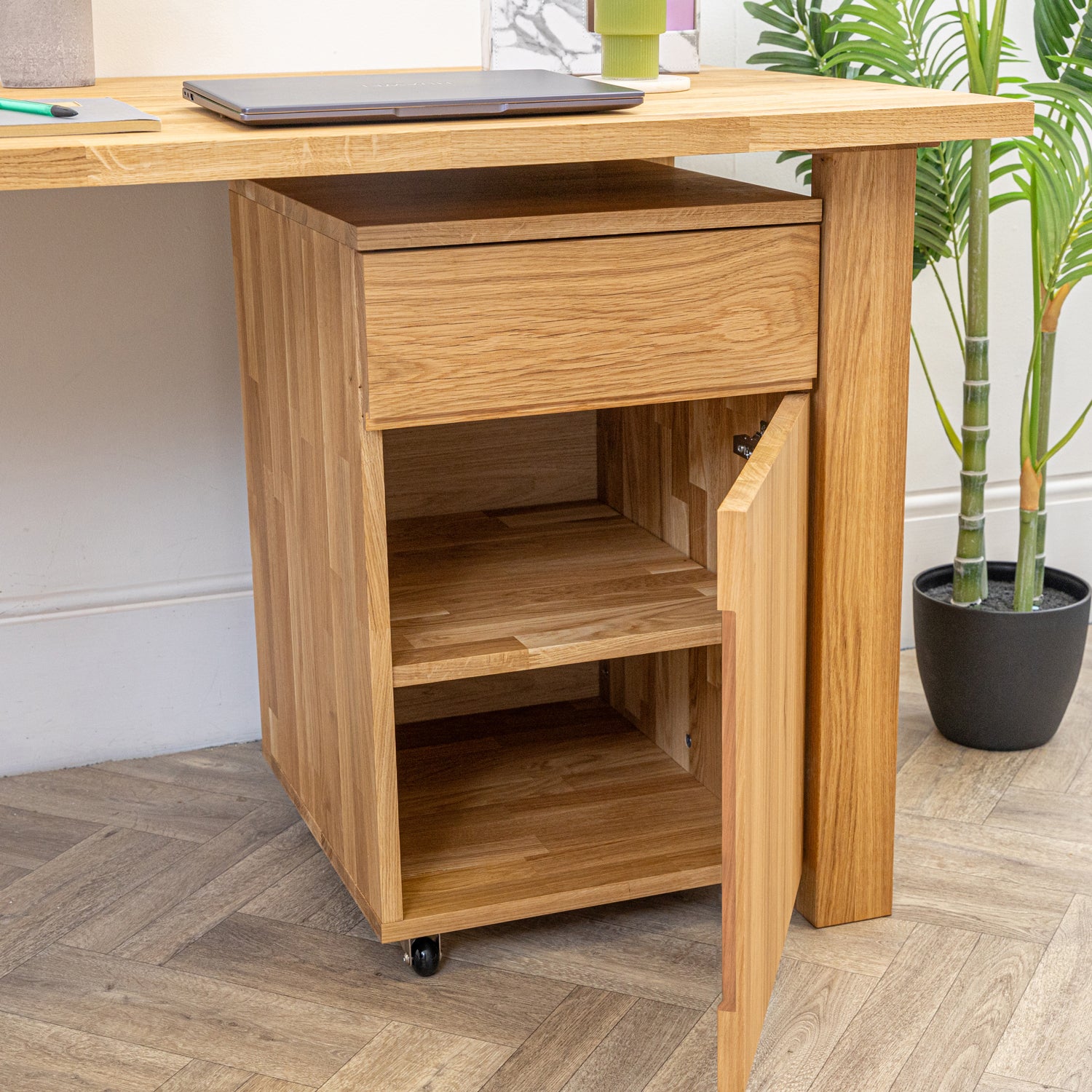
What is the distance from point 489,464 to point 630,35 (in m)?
0.53

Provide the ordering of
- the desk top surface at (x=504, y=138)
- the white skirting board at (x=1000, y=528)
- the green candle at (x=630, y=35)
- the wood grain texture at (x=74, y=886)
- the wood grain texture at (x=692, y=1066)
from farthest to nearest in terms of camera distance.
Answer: the white skirting board at (x=1000, y=528)
the wood grain texture at (x=74, y=886)
the green candle at (x=630, y=35)
the wood grain texture at (x=692, y=1066)
the desk top surface at (x=504, y=138)

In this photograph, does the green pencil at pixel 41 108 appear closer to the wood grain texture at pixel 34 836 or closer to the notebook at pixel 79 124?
the notebook at pixel 79 124

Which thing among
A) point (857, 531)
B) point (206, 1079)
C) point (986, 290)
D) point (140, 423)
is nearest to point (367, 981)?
point (206, 1079)

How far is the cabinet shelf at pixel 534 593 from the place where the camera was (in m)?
1.19

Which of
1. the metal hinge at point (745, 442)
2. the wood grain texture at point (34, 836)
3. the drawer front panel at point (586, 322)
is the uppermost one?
the drawer front panel at point (586, 322)

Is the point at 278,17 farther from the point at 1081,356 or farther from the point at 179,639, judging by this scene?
the point at 1081,356

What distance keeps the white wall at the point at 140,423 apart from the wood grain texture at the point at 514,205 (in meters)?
0.30

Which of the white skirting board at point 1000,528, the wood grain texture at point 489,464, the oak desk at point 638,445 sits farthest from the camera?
the white skirting board at point 1000,528

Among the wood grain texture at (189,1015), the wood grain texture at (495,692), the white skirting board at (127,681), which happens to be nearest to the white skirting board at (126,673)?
the white skirting board at (127,681)

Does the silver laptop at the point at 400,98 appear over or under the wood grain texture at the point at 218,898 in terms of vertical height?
over

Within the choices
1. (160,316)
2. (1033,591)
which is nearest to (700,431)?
(1033,591)

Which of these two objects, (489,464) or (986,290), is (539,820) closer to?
(489,464)

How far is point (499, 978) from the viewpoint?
1.25 m

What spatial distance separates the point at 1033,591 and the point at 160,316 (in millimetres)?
1062
